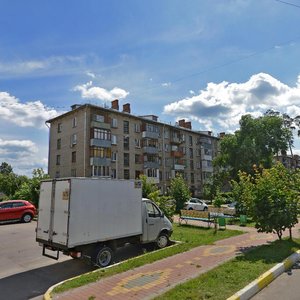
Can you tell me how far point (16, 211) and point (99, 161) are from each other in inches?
729

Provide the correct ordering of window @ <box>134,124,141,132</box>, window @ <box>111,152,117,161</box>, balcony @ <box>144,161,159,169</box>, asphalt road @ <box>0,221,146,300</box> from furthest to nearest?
window @ <box>134,124,141,132</box> → balcony @ <box>144,161,159,169</box> → window @ <box>111,152,117,161</box> → asphalt road @ <box>0,221,146,300</box>

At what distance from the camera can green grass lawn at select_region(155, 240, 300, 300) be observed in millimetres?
6359

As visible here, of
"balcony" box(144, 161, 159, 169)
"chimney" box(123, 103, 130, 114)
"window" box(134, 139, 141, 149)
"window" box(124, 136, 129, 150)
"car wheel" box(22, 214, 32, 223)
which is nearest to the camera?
"car wheel" box(22, 214, 32, 223)

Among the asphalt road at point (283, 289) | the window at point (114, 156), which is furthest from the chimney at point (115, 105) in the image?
the asphalt road at point (283, 289)

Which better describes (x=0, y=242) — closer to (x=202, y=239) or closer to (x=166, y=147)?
(x=202, y=239)

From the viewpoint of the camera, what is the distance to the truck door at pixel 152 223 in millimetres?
11555

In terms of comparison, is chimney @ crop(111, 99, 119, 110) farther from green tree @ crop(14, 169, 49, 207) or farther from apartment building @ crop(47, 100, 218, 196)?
green tree @ crop(14, 169, 49, 207)

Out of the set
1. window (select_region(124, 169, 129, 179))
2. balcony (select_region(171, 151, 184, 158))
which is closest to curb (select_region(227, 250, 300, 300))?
window (select_region(124, 169, 129, 179))

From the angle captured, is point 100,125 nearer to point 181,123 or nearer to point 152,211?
point 181,123

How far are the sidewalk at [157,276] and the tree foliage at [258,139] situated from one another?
113 feet

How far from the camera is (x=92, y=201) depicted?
31.4 feet

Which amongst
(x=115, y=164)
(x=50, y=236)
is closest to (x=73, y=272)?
(x=50, y=236)

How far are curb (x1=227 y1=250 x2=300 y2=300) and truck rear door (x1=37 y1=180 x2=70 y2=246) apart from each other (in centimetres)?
494

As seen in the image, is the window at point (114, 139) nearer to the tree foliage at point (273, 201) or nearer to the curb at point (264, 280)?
the tree foliage at point (273, 201)
